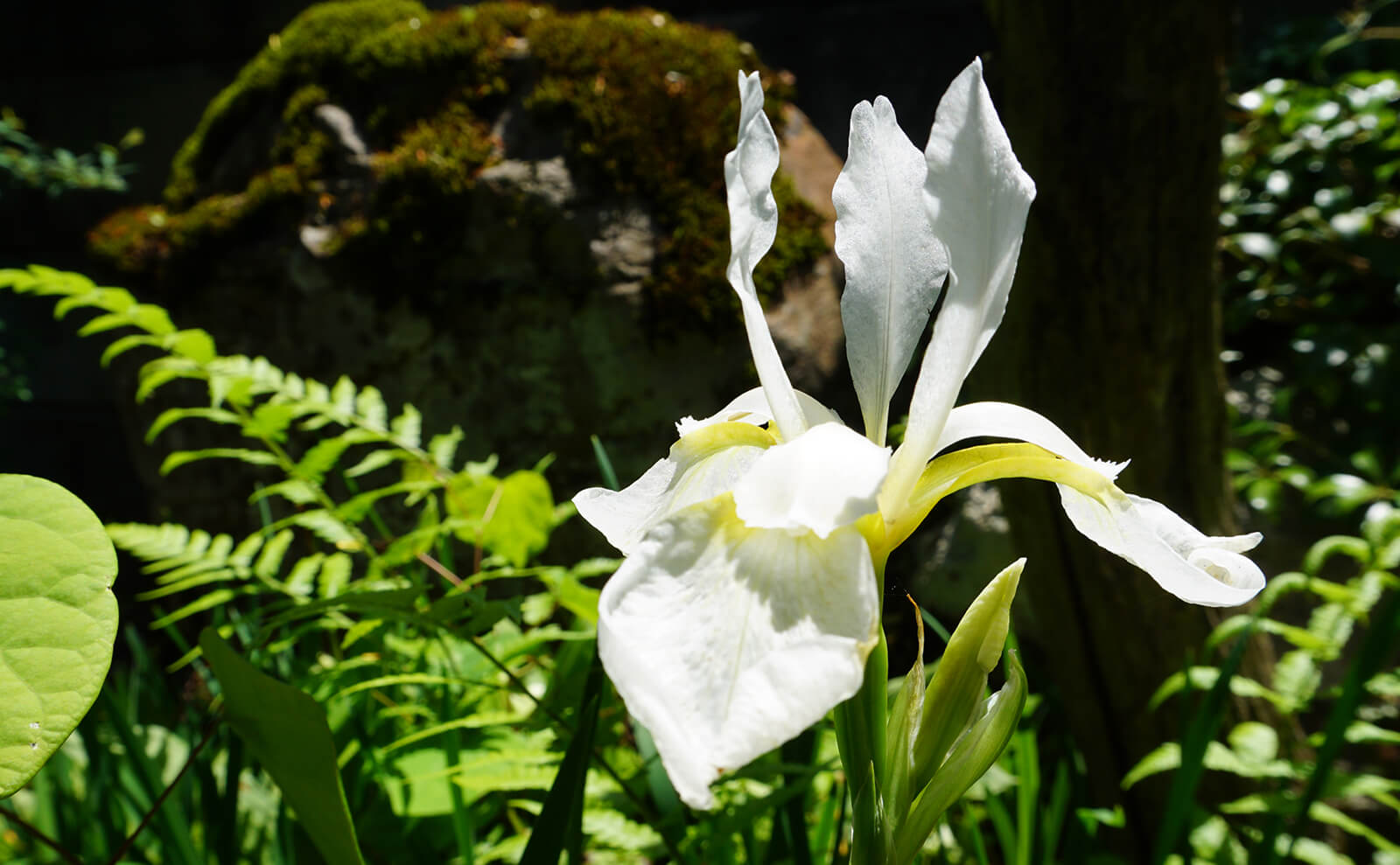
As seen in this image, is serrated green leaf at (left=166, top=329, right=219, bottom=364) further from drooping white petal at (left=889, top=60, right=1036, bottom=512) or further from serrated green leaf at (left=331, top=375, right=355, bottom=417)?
drooping white petal at (left=889, top=60, right=1036, bottom=512)

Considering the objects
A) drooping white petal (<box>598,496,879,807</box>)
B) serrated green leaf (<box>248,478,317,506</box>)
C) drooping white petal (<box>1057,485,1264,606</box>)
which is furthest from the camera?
serrated green leaf (<box>248,478,317,506</box>)

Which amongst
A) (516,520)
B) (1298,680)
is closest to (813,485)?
(516,520)

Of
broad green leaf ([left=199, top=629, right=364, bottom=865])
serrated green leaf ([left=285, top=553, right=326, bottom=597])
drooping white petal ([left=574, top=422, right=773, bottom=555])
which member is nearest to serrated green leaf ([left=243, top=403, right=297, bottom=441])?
serrated green leaf ([left=285, top=553, right=326, bottom=597])

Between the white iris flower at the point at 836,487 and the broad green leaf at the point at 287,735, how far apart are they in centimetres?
21

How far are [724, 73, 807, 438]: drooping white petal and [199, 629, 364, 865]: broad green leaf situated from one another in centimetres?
32

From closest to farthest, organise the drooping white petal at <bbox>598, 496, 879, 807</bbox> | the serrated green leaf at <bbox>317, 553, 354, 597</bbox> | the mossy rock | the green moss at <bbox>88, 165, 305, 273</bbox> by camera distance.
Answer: the drooping white petal at <bbox>598, 496, 879, 807</bbox>
the serrated green leaf at <bbox>317, 553, 354, 597</bbox>
the mossy rock
the green moss at <bbox>88, 165, 305, 273</bbox>

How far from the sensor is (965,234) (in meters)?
0.43

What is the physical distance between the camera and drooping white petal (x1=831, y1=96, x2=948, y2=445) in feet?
1.53

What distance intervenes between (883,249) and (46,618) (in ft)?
1.53

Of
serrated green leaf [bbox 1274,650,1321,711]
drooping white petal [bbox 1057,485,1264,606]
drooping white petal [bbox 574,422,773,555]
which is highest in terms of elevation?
drooping white petal [bbox 574,422,773,555]

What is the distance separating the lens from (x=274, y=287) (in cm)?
225

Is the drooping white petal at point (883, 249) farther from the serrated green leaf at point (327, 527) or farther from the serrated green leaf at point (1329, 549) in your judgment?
the serrated green leaf at point (1329, 549)

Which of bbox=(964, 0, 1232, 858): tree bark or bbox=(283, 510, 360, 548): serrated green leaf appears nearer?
bbox=(283, 510, 360, 548): serrated green leaf

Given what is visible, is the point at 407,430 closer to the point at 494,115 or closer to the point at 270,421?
the point at 270,421
